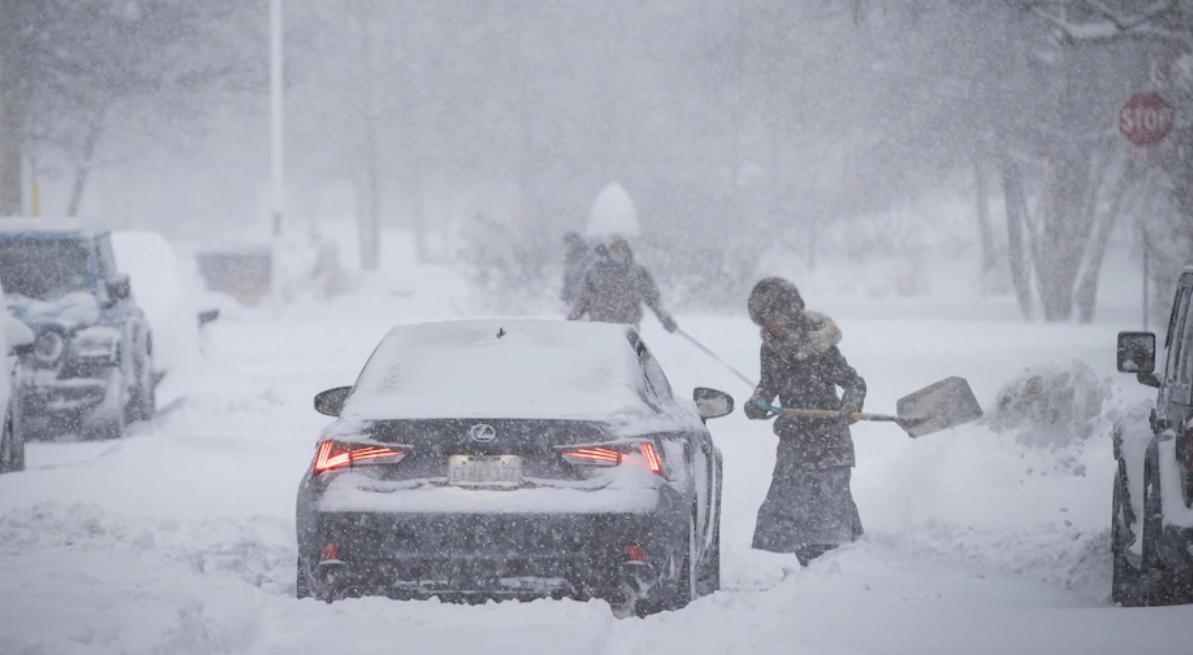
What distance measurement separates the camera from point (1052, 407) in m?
11.5

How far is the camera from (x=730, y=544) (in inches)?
355

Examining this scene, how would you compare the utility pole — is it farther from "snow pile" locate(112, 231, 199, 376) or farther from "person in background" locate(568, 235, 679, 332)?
"person in background" locate(568, 235, 679, 332)

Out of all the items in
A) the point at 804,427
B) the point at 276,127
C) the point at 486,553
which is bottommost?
the point at 486,553

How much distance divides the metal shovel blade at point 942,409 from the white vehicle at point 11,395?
235 inches

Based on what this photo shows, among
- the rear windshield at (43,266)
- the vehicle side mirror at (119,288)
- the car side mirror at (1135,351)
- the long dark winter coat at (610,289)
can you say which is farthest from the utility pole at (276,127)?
the car side mirror at (1135,351)

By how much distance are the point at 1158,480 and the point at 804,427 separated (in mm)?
2566

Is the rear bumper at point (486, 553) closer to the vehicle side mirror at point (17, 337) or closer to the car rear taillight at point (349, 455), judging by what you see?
the car rear taillight at point (349, 455)

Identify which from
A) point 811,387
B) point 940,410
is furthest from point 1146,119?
point 811,387

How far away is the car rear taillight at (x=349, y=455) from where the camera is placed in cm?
570

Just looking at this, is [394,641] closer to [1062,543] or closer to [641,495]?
[641,495]

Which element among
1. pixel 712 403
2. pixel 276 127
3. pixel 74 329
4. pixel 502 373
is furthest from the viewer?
pixel 276 127

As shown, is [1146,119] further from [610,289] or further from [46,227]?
[46,227]

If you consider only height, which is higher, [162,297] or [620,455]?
[162,297]

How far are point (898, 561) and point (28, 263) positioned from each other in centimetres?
905
